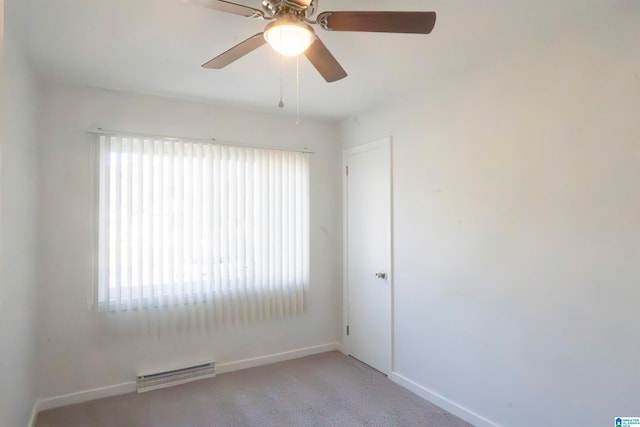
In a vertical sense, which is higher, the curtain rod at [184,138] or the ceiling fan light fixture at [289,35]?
the ceiling fan light fixture at [289,35]

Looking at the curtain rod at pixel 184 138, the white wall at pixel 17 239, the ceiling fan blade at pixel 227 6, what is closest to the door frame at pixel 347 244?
the curtain rod at pixel 184 138

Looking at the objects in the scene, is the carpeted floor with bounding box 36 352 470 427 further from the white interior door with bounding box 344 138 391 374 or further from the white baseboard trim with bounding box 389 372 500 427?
the white interior door with bounding box 344 138 391 374

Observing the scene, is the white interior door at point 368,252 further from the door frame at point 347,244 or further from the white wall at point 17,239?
the white wall at point 17,239

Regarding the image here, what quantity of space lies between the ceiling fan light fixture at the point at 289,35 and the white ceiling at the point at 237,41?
1.39ft

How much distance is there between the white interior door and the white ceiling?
761mm

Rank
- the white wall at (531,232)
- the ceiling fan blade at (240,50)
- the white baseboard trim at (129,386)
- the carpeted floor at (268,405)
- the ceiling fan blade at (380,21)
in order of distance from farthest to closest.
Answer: the white baseboard trim at (129,386) → the carpeted floor at (268,405) → the white wall at (531,232) → the ceiling fan blade at (240,50) → the ceiling fan blade at (380,21)

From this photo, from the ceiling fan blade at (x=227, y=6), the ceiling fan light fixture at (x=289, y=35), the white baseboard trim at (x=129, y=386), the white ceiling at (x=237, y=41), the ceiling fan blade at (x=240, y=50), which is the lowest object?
the white baseboard trim at (x=129, y=386)

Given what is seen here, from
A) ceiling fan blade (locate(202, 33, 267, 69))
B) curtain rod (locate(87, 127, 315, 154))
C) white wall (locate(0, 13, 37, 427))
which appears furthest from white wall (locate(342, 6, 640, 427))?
white wall (locate(0, 13, 37, 427))

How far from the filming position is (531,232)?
2.19 meters

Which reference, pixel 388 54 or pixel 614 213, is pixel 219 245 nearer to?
pixel 388 54

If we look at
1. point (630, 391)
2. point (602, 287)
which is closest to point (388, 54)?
point (602, 287)

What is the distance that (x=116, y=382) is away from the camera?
2.98 meters

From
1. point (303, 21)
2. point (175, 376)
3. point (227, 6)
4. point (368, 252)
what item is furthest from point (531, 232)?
point (175, 376)

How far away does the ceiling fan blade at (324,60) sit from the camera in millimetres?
1702
